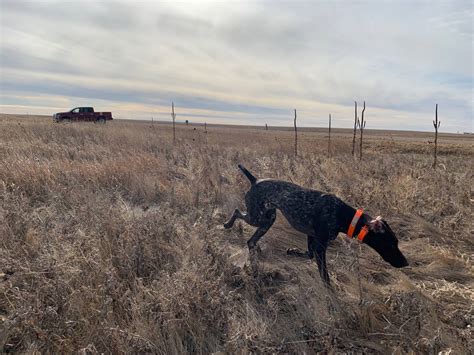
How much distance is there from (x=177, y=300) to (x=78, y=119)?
30063 mm

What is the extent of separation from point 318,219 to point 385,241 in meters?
0.72

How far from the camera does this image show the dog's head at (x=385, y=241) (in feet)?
10.8

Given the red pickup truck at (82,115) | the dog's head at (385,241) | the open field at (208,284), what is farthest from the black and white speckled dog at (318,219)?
the red pickup truck at (82,115)

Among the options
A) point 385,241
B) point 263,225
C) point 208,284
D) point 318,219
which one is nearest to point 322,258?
point 318,219

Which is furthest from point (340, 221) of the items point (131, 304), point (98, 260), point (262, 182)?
point (98, 260)

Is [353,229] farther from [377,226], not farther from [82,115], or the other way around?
[82,115]

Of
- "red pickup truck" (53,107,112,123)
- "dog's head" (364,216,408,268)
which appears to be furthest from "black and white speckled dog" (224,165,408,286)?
"red pickup truck" (53,107,112,123)

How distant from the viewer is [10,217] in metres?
4.04

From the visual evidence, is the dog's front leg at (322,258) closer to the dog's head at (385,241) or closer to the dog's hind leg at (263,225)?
the dog's head at (385,241)

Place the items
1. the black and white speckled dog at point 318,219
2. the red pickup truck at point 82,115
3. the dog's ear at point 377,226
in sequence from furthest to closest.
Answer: the red pickup truck at point 82,115, the black and white speckled dog at point 318,219, the dog's ear at point 377,226

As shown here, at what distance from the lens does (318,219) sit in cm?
365

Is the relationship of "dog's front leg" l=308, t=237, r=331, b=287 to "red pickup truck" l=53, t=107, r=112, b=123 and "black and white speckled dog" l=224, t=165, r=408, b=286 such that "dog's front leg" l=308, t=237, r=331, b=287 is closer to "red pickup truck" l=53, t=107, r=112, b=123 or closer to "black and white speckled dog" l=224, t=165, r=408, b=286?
"black and white speckled dog" l=224, t=165, r=408, b=286

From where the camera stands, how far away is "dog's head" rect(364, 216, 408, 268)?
329 cm

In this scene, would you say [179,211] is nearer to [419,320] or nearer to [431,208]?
[419,320]
